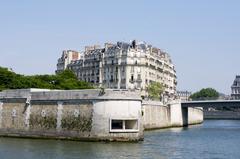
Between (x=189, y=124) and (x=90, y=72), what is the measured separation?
35001mm

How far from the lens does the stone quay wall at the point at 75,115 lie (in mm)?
48531

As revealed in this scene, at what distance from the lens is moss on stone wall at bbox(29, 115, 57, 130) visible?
175 ft

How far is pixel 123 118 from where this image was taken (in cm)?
4856

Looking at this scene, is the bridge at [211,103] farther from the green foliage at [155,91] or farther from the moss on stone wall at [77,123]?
the moss on stone wall at [77,123]

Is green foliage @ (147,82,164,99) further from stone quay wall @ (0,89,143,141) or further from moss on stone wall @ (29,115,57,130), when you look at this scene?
moss on stone wall @ (29,115,57,130)

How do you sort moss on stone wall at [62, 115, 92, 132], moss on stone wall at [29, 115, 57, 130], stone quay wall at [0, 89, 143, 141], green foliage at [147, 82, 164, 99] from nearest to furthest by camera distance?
stone quay wall at [0, 89, 143, 141], moss on stone wall at [62, 115, 92, 132], moss on stone wall at [29, 115, 57, 130], green foliage at [147, 82, 164, 99]

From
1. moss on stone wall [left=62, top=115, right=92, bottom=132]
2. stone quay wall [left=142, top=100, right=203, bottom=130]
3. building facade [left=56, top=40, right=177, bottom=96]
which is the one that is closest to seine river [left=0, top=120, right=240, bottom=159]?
moss on stone wall [left=62, top=115, right=92, bottom=132]

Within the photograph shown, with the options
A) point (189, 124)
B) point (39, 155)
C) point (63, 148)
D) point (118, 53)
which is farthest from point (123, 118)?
point (118, 53)

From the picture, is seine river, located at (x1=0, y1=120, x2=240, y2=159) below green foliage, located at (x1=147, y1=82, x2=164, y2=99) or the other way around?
below

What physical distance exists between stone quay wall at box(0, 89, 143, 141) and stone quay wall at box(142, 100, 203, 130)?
22.9 meters

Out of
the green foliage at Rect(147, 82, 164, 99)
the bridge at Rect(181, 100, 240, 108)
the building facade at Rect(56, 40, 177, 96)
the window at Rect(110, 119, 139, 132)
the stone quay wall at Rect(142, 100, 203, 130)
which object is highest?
the building facade at Rect(56, 40, 177, 96)

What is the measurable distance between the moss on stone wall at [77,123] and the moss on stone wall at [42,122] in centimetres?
174

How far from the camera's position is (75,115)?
51.2 m

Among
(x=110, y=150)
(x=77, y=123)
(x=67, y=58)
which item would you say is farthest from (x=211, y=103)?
(x=67, y=58)
